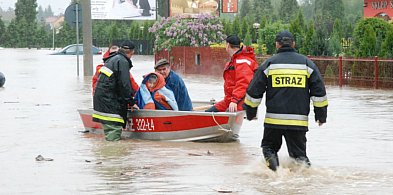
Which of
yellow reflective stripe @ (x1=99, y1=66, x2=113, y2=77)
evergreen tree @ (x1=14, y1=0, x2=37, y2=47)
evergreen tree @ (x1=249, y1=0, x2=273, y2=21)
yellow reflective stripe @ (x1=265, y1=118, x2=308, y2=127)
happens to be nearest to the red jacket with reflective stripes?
yellow reflective stripe @ (x1=99, y1=66, x2=113, y2=77)

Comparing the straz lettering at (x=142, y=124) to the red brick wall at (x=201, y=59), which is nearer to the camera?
the straz lettering at (x=142, y=124)

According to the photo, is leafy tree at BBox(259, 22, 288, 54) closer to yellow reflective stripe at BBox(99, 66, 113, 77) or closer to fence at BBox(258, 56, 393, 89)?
fence at BBox(258, 56, 393, 89)

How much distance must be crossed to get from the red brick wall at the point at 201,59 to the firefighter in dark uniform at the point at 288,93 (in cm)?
2534

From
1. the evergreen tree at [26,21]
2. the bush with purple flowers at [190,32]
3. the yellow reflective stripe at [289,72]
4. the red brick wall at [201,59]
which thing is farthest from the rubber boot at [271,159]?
the evergreen tree at [26,21]

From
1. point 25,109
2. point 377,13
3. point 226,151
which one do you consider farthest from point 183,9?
point 226,151

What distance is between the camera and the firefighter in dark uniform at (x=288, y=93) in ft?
34.5

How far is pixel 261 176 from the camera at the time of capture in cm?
1073

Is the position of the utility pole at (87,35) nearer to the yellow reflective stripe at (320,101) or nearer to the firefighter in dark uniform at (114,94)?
the firefighter in dark uniform at (114,94)

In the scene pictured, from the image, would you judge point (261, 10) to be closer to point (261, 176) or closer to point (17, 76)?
point (17, 76)

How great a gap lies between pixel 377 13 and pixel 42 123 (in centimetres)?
3419

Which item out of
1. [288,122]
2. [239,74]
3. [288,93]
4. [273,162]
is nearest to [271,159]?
[273,162]

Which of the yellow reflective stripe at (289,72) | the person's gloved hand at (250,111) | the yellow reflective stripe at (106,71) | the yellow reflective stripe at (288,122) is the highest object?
the yellow reflective stripe at (289,72)

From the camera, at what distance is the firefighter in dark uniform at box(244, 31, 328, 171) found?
34.5 feet

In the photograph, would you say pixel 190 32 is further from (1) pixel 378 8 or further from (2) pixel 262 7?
(2) pixel 262 7
